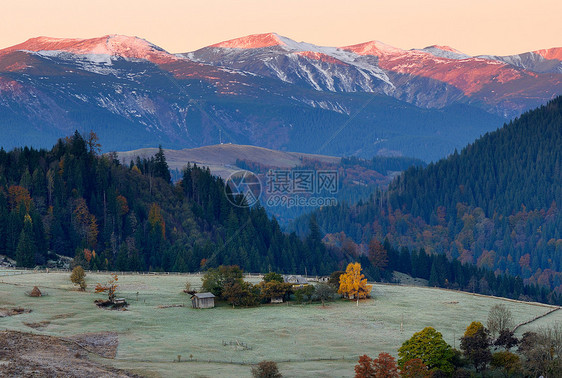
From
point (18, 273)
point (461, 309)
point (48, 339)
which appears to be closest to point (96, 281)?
point (18, 273)

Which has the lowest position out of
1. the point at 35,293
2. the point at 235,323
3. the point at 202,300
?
the point at 235,323

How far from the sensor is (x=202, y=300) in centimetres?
14338

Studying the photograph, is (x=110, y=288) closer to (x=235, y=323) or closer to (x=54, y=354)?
(x=235, y=323)

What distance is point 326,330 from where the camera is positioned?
410ft

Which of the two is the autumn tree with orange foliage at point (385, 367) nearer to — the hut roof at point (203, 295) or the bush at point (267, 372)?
the bush at point (267, 372)

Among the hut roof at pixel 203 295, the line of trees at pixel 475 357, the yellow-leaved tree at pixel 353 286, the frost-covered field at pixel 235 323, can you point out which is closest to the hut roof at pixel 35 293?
the frost-covered field at pixel 235 323

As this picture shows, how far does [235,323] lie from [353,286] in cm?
3395

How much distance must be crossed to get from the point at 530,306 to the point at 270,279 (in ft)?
159

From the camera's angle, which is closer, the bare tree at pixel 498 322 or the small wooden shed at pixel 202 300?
the bare tree at pixel 498 322

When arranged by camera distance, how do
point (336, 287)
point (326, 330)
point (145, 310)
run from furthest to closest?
point (336, 287)
point (145, 310)
point (326, 330)

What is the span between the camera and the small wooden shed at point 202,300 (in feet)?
468

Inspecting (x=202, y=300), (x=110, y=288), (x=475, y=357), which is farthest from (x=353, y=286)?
(x=475, y=357)

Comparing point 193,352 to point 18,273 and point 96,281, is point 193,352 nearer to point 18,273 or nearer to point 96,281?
point 96,281

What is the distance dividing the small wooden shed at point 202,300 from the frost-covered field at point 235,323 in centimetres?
156
